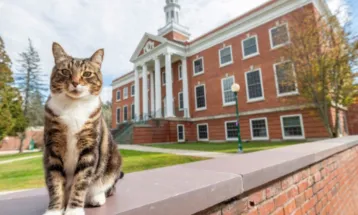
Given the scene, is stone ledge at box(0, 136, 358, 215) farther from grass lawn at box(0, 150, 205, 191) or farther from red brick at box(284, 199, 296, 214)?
grass lawn at box(0, 150, 205, 191)

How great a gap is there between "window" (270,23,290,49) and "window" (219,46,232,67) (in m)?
3.98

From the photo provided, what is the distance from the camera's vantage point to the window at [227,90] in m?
18.2

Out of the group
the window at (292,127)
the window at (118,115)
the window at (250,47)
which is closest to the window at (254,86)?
the window at (250,47)

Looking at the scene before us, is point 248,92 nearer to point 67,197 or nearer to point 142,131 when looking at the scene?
point 142,131

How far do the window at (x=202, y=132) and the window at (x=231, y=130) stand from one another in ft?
7.74

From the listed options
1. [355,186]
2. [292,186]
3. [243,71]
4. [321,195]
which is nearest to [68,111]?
[292,186]

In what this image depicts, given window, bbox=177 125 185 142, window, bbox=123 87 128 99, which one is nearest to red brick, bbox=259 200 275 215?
A: window, bbox=177 125 185 142

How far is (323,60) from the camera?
9.99m

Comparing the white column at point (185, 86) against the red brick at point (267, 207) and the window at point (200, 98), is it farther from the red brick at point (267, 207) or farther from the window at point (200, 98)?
the red brick at point (267, 207)

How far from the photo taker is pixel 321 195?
8.23 feet

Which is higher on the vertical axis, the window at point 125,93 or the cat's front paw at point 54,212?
the window at point 125,93

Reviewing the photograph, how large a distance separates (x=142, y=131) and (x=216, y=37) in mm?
12150

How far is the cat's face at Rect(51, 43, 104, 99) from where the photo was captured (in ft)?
3.44

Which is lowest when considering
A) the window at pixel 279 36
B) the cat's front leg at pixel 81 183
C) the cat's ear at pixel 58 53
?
the cat's front leg at pixel 81 183
